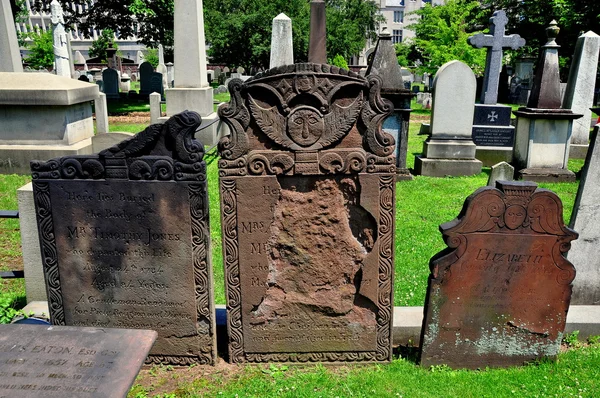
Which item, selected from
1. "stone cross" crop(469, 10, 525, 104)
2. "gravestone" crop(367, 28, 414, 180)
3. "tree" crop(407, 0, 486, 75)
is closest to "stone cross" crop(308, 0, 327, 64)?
"gravestone" crop(367, 28, 414, 180)

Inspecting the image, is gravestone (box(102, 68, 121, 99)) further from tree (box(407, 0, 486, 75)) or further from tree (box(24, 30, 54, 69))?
tree (box(407, 0, 486, 75))

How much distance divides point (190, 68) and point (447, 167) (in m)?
7.45

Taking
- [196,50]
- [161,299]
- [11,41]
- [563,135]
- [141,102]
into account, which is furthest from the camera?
[141,102]

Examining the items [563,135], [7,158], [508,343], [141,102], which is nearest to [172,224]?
[508,343]

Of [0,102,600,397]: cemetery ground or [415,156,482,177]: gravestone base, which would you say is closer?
[0,102,600,397]: cemetery ground

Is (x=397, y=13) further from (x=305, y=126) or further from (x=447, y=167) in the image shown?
(x=305, y=126)

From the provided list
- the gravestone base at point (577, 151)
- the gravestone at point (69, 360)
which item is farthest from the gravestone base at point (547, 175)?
A: the gravestone at point (69, 360)

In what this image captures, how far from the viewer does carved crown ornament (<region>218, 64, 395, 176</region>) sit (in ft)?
13.0

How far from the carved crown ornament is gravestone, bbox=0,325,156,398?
1.57 meters

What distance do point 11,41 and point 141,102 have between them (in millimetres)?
13975

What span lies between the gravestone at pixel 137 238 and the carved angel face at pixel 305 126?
765 mm

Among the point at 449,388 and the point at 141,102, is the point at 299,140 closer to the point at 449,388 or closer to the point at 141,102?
the point at 449,388

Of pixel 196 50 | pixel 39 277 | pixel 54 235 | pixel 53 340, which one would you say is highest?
pixel 196 50

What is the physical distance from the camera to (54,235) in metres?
4.15
